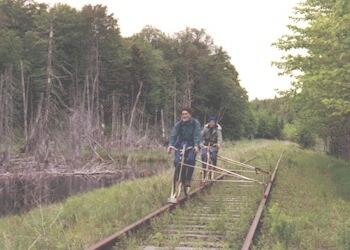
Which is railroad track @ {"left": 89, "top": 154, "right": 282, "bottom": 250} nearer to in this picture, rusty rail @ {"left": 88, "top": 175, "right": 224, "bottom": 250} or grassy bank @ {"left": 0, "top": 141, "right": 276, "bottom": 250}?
rusty rail @ {"left": 88, "top": 175, "right": 224, "bottom": 250}

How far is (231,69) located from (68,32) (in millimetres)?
41797

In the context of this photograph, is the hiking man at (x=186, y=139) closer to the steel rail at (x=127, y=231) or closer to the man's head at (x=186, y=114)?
the man's head at (x=186, y=114)

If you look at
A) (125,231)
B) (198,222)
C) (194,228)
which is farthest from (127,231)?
(198,222)

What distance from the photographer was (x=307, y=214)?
37.7ft

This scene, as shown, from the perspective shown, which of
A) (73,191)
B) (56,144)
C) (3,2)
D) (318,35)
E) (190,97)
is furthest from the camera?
(190,97)

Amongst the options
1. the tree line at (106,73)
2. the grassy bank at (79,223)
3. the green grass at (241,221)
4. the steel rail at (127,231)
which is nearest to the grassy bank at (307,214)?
the green grass at (241,221)

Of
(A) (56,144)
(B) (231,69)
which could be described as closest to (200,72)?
(B) (231,69)

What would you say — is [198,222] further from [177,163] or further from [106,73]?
[106,73]

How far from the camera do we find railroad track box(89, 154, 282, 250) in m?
8.09

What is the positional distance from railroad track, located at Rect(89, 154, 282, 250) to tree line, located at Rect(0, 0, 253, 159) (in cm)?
2639

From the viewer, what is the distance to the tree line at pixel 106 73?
55.9 m

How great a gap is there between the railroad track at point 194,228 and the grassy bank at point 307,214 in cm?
35

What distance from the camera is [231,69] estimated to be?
102812 millimetres

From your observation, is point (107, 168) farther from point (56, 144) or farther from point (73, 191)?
point (73, 191)
